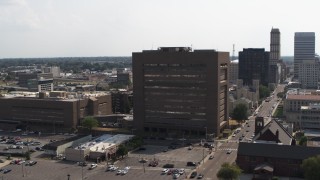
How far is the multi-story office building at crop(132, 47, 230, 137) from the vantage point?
93375 mm

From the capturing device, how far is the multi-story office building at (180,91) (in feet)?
306

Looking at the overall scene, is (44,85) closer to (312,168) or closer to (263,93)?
(263,93)

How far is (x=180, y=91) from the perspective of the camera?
9544 centimetres

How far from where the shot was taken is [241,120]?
11369 centimetres

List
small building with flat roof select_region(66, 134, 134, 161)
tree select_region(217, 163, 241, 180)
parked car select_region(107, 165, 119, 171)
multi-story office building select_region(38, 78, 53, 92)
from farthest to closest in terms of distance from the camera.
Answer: multi-story office building select_region(38, 78, 53, 92)
small building with flat roof select_region(66, 134, 134, 161)
parked car select_region(107, 165, 119, 171)
tree select_region(217, 163, 241, 180)

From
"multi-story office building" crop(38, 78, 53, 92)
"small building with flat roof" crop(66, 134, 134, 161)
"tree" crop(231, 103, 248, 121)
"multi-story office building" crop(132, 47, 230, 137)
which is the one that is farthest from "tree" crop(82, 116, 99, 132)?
"multi-story office building" crop(38, 78, 53, 92)

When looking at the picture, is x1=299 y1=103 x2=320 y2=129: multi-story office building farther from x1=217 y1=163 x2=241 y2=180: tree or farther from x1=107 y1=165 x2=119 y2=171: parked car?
x1=107 y1=165 x2=119 y2=171: parked car

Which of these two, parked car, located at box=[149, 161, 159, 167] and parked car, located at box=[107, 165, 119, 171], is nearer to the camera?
parked car, located at box=[107, 165, 119, 171]

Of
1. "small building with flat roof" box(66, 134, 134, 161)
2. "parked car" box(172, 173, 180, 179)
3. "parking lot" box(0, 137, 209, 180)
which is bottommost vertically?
"parking lot" box(0, 137, 209, 180)

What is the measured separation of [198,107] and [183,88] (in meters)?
5.29

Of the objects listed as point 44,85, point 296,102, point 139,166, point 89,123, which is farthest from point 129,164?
point 44,85

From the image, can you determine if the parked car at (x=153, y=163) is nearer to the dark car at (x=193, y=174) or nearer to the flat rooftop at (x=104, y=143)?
the dark car at (x=193, y=174)

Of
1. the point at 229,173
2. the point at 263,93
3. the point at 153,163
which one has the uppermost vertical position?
the point at 263,93

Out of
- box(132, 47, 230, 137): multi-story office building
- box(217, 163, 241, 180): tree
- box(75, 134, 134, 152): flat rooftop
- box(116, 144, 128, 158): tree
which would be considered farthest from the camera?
box(132, 47, 230, 137): multi-story office building
